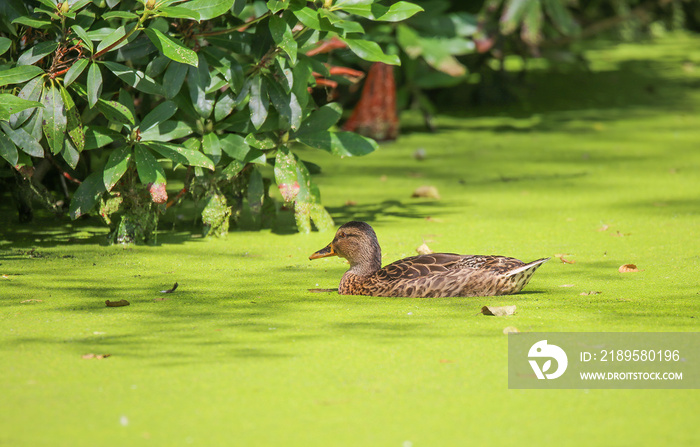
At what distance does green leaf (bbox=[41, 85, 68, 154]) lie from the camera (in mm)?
Answer: 4387

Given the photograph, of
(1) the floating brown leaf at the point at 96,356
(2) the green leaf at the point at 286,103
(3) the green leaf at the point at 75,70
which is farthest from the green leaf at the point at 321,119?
(1) the floating brown leaf at the point at 96,356

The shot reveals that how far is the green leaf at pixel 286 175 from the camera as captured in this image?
195 inches

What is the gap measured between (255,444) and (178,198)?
3003 mm

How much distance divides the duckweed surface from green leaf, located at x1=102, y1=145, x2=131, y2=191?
0.41 m

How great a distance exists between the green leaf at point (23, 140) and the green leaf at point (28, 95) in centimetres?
4

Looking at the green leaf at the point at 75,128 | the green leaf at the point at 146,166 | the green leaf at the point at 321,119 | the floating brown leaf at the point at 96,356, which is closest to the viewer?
the floating brown leaf at the point at 96,356

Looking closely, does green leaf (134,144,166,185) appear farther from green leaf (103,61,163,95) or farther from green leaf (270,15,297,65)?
green leaf (270,15,297,65)

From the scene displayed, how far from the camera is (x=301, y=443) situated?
95.4 inches

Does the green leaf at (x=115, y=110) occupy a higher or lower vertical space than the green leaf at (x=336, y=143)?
higher

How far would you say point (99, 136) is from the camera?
4.70 meters

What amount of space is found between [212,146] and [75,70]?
86 centimetres

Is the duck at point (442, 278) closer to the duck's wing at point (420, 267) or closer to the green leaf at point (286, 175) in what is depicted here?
the duck's wing at point (420, 267)

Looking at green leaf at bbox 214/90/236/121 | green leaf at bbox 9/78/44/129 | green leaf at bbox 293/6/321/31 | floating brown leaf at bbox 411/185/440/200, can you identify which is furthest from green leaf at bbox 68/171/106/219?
floating brown leaf at bbox 411/185/440/200

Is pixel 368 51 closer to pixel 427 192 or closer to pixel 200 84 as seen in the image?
pixel 200 84
